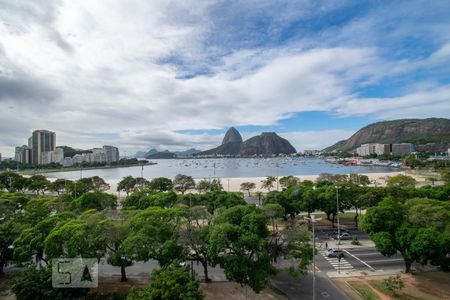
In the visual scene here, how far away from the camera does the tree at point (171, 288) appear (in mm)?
12164

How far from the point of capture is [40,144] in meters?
186

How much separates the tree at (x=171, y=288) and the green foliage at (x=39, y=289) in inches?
135

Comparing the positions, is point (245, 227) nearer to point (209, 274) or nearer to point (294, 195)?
point (209, 274)

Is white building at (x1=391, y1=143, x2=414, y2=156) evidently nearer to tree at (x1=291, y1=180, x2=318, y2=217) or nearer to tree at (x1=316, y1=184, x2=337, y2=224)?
tree at (x1=316, y1=184, x2=337, y2=224)

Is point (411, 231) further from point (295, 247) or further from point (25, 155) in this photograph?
point (25, 155)

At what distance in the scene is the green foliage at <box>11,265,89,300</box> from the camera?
43.7 feet

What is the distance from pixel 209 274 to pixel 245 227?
6.06 metres

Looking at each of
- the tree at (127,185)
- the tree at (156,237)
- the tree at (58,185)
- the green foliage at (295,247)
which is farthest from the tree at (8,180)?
the green foliage at (295,247)

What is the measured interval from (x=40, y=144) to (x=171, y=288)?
213062mm

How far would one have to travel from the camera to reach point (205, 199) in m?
36.3

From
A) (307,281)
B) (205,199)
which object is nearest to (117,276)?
(307,281)

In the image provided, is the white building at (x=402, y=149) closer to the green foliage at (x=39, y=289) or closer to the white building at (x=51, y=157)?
the green foliage at (x=39, y=289)

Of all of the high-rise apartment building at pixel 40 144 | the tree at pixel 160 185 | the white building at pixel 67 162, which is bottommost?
the tree at pixel 160 185

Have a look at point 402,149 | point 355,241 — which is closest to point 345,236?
point 355,241
